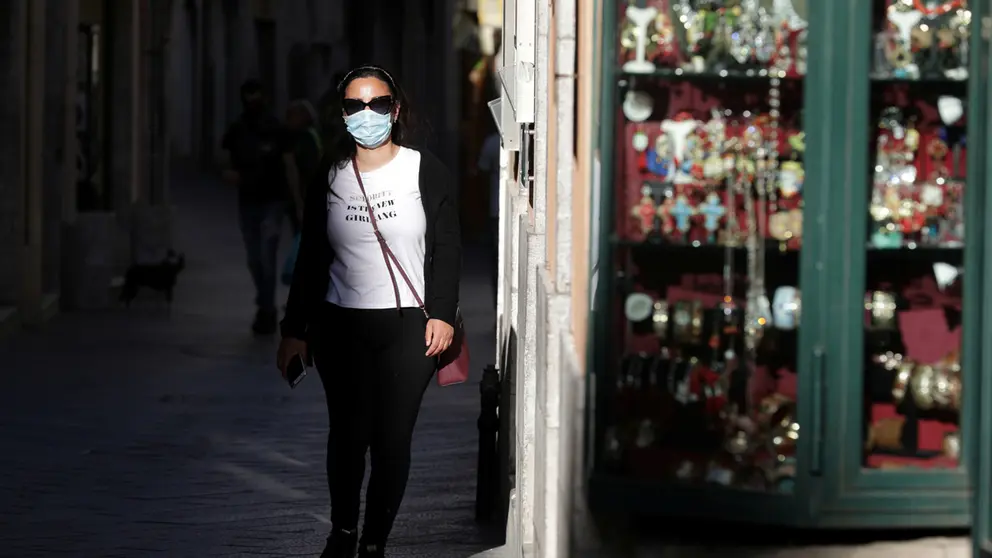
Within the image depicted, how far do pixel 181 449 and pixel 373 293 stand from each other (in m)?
3.55

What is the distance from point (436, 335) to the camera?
7.64 meters

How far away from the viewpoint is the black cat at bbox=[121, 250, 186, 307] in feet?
60.7

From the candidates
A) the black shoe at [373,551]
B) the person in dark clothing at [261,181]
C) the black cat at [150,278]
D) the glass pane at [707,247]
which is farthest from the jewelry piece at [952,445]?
the black cat at [150,278]

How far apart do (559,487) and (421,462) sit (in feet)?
14.5

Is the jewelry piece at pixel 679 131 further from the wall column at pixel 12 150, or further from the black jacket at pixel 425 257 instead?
the wall column at pixel 12 150

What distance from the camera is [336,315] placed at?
25.0 feet

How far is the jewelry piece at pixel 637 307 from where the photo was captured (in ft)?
20.1

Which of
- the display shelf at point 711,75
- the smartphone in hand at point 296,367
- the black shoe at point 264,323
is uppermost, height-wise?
the display shelf at point 711,75

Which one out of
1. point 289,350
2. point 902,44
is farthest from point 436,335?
point 902,44

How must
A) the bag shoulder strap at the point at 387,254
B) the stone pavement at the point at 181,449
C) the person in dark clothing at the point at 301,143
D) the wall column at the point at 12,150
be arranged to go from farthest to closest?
the person in dark clothing at the point at 301,143
the wall column at the point at 12,150
the stone pavement at the point at 181,449
the bag shoulder strap at the point at 387,254

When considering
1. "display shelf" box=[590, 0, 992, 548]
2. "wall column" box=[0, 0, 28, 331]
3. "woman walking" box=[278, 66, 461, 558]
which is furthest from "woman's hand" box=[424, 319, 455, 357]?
"wall column" box=[0, 0, 28, 331]

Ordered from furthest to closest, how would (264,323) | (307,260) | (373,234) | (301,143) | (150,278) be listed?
(150,278)
(301,143)
(264,323)
(307,260)
(373,234)

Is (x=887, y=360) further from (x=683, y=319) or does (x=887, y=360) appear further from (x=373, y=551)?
(x=373, y=551)

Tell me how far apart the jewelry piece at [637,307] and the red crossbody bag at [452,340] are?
158 cm
